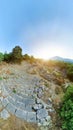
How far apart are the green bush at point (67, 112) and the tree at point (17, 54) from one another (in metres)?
6.27

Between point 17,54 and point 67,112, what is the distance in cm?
731

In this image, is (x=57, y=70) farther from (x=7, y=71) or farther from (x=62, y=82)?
(x=7, y=71)

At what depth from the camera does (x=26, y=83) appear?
14.1 meters

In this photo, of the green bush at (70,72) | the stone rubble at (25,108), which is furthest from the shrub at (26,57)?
the stone rubble at (25,108)

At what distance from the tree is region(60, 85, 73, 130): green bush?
6.27 m

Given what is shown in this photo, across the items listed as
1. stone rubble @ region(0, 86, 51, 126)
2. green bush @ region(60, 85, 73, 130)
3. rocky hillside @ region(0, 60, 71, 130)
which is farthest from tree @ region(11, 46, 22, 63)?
green bush @ region(60, 85, 73, 130)

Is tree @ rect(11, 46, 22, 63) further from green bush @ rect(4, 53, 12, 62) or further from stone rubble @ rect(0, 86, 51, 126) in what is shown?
stone rubble @ rect(0, 86, 51, 126)

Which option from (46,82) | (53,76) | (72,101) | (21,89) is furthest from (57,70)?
(72,101)

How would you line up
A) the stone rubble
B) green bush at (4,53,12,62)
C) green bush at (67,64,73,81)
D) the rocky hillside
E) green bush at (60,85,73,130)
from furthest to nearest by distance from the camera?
green bush at (4,53,12,62)
green bush at (67,64,73,81)
the stone rubble
the rocky hillside
green bush at (60,85,73,130)

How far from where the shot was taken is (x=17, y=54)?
56.8 feet

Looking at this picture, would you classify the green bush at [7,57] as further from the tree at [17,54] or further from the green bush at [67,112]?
the green bush at [67,112]

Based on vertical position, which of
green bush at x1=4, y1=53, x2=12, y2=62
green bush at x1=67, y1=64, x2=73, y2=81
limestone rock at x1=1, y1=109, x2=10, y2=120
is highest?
green bush at x1=4, y1=53, x2=12, y2=62

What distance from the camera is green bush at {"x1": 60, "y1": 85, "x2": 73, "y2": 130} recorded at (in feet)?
36.0

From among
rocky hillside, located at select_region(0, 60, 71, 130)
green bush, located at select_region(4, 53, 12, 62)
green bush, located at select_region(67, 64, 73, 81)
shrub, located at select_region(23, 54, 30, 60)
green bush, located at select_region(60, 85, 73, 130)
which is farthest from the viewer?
shrub, located at select_region(23, 54, 30, 60)
